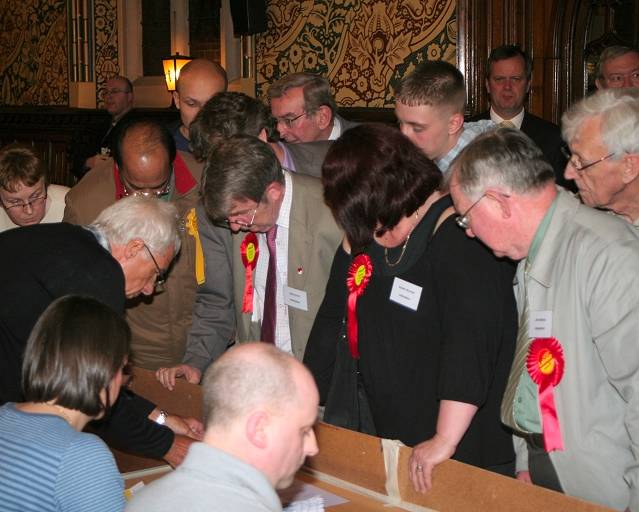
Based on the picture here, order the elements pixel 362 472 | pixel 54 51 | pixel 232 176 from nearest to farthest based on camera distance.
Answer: pixel 362 472
pixel 232 176
pixel 54 51

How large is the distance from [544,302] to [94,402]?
1.05 meters

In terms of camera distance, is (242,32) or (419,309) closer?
(419,309)

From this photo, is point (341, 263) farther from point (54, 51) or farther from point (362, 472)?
point (54, 51)

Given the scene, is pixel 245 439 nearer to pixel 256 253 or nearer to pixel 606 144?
pixel 606 144

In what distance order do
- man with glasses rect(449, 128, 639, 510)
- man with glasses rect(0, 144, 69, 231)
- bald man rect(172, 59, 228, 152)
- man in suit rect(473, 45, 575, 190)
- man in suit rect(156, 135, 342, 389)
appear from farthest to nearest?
man in suit rect(473, 45, 575, 190), bald man rect(172, 59, 228, 152), man with glasses rect(0, 144, 69, 231), man in suit rect(156, 135, 342, 389), man with glasses rect(449, 128, 639, 510)

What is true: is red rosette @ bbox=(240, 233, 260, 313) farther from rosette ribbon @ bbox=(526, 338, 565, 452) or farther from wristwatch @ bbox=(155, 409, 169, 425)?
rosette ribbon @ bbox=(526, 338, 565, 452)

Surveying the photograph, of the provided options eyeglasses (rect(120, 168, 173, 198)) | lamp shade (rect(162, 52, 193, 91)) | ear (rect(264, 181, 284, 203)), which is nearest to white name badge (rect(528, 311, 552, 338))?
ear (rect(264, 181, 284, 203))

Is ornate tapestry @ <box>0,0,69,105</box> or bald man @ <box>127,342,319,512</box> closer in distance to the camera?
bald man @ <box>127,342,319,512</box>

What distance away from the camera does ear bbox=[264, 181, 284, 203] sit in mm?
2846

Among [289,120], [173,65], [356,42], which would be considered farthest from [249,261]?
[173,65]

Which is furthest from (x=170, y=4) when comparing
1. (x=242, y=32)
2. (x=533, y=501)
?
(x=533, y=501)

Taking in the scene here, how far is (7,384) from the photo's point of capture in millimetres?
2344

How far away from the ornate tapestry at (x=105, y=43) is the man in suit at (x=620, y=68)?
5.61 metres

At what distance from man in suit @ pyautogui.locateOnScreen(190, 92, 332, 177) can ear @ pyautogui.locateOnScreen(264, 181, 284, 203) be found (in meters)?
0.47
